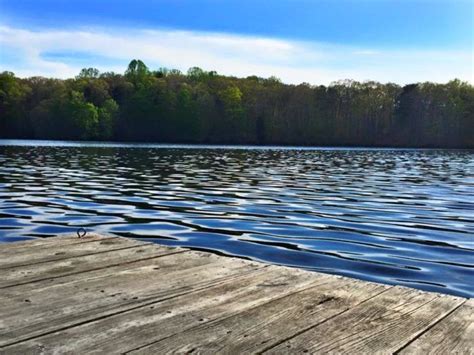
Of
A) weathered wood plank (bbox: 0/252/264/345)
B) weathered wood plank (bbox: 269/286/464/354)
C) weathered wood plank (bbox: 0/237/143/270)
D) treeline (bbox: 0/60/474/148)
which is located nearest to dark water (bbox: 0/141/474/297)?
weathered wood plank (bbox: 269/286/464/354)

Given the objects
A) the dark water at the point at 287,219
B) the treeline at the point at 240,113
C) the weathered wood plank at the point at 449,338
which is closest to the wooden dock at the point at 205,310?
the weathered wood plank at the point at 449,338

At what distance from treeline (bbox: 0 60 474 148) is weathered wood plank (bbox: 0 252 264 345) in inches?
3359

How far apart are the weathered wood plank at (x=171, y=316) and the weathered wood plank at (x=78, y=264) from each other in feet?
2.93

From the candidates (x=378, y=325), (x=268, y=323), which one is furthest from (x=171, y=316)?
(x=378, y=325)

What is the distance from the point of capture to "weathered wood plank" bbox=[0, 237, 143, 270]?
3736 millimetres

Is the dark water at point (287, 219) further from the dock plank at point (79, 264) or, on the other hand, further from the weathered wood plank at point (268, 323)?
the weathered wood plank at point (268, 323)

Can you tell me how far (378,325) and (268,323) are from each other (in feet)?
1.76

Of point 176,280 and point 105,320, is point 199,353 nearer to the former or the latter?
point 105,320

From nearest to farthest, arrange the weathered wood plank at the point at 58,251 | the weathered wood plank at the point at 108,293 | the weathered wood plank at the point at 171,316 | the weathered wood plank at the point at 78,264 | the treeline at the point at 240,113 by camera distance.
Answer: the weathered wood plank at the point at 171,316 < the weathered wood plank at the point at 108,293 < the weathered wood plank at the point at 78,264 < the weathered wood plank at the point at 58,251 < the treeline at the point at 240,113

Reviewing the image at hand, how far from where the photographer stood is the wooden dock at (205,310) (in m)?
2.35

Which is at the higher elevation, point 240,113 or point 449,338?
point 240,113

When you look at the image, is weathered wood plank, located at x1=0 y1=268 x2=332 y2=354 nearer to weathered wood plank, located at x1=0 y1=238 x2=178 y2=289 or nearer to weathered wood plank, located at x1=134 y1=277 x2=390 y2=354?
weathered wood plank, located at x1=134 y1=277 x2=390 y2=354

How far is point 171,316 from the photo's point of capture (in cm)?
267

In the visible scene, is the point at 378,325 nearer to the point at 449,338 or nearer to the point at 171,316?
the point at 449,338
